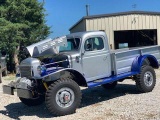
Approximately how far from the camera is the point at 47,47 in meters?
8.60

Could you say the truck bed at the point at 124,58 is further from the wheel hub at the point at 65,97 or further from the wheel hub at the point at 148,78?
the wheel hub at the point at 65,97

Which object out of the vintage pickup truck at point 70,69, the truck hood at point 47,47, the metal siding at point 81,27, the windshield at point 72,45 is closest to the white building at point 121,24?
the metal siding at point 81,27

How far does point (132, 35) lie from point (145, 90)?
11929mm

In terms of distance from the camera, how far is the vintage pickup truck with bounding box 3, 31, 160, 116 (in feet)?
26.7

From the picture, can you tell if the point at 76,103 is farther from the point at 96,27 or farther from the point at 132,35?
the point at 132,35

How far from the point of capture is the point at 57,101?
26.4 feet

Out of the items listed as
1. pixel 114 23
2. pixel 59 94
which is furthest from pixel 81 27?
Result: pixel 59 94

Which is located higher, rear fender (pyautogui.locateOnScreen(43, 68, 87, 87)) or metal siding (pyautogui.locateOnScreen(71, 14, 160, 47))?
metal siding (pyautogui.locateOnScreen(71, 14, 160, 47))

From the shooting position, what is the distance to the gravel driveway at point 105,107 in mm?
7719

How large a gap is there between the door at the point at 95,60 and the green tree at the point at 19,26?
31.5ft

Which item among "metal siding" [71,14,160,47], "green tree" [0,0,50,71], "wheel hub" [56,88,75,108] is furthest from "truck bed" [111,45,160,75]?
"green tree" [0,0,50,71]

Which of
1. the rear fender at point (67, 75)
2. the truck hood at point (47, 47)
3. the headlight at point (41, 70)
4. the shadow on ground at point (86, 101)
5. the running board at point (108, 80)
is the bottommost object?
the shadow on ground at point (86, 101)

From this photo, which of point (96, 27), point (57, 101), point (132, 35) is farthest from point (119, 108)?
point (132, 35)

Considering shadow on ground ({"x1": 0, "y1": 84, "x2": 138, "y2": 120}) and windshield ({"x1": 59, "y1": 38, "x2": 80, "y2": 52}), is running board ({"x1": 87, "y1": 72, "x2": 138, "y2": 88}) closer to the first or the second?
shadow on ground ({"x1": 0, "y1": 84, "x2": 138, "y2": 120})
